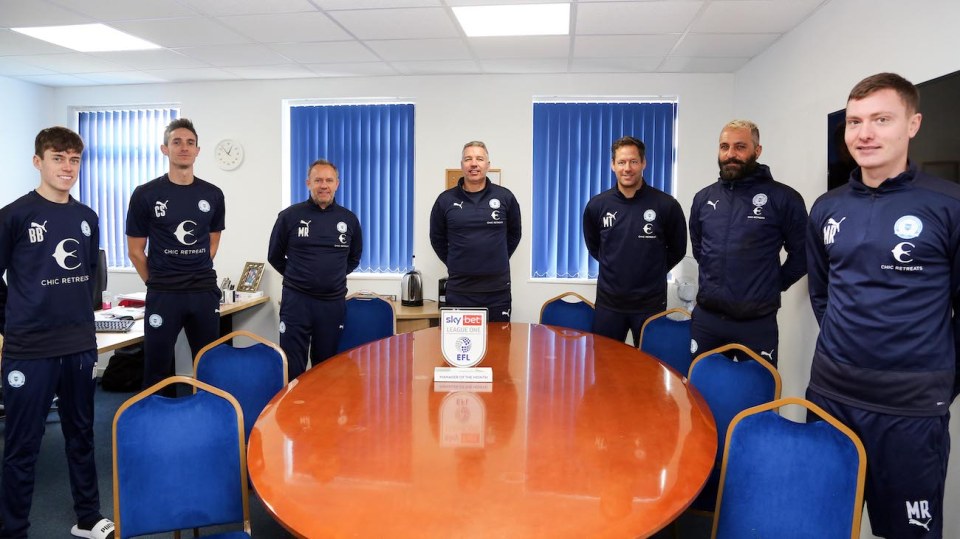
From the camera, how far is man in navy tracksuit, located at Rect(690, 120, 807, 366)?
2.68 metres

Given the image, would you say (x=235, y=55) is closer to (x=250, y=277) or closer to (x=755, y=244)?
(x=250, y=277)

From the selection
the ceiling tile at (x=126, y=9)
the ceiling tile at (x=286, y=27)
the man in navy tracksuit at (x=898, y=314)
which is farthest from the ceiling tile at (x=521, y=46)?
the man in navy tracksuit at (x=898, y=314)

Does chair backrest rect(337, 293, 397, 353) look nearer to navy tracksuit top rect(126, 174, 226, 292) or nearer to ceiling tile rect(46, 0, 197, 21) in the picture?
navy tracksuit top rect(126, 174, 226, 292)

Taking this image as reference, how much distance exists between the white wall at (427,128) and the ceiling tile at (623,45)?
0.58m

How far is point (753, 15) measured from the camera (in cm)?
340

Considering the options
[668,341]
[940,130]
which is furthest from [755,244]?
[940,130]

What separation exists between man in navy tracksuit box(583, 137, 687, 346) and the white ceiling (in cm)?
102

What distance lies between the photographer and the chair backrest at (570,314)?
3.65 meters

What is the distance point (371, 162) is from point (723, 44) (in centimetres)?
321

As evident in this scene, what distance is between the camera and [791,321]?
3.65 meters

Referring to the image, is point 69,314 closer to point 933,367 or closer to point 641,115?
point 933,367

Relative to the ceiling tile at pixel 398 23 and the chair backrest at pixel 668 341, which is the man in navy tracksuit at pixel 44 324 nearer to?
the ceiling tile at pixel 398 23

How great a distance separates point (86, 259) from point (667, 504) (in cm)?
270

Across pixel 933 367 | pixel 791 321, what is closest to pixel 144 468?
pixel 933 367
